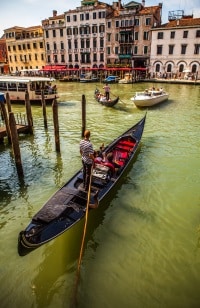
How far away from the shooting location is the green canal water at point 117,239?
432 centimetres

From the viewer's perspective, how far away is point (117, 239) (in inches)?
220

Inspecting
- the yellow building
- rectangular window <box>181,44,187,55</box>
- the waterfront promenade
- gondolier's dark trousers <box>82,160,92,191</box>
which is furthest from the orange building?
gondolier's dark trousers <box>82,160,92,191</box>

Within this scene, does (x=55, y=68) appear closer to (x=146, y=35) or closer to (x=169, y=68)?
(x=146, y=35)

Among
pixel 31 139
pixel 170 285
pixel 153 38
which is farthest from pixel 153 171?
pixel 153 38

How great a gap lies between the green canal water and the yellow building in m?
45.2

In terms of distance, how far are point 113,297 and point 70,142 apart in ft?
27.4

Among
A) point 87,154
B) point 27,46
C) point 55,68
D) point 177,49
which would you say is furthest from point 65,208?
point 27,46

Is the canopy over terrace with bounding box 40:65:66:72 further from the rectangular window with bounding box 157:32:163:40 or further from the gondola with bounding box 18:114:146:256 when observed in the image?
the gondola with bounding box 18:114:146:256

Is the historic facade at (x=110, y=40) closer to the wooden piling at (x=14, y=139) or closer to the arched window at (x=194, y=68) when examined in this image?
the arched window at (x=194, y=68)

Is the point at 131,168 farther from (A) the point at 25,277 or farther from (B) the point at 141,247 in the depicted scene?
(A) the point at 25,277

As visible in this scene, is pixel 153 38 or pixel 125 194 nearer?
pixel 125 194

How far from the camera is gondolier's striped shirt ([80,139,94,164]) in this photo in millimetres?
5676

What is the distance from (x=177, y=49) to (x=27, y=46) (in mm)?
32232

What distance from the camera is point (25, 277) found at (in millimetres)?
4609
